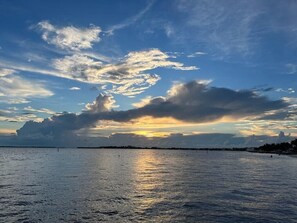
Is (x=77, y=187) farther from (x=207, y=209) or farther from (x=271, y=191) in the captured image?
(x=271, y=191)

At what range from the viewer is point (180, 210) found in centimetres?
3638

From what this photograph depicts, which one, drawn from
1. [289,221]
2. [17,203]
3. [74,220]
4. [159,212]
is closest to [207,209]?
[159,212]

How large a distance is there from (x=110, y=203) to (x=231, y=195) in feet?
60.6

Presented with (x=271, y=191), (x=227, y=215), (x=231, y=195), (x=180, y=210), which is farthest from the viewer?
(x=271, y=191)

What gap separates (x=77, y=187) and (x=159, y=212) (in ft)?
71.8

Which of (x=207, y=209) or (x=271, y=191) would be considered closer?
(x=207, y=209)

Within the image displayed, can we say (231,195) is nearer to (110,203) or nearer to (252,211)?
(252,211)

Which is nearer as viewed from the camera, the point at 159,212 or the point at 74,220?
the point at 74,220

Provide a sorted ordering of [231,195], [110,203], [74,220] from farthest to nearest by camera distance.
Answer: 1. [231,195]
2. [110,203]
3. [74,220]

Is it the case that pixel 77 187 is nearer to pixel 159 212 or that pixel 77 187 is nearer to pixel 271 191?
pixel 159 212

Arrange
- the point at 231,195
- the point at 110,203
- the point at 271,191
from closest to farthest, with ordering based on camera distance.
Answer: the point at 110,203 < the point at 231,195 < the point at 271,191

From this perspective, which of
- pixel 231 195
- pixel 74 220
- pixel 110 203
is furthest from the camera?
pixel 231 195

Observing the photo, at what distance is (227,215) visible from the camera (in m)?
34.1

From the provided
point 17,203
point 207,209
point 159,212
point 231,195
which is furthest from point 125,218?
point 231,195
